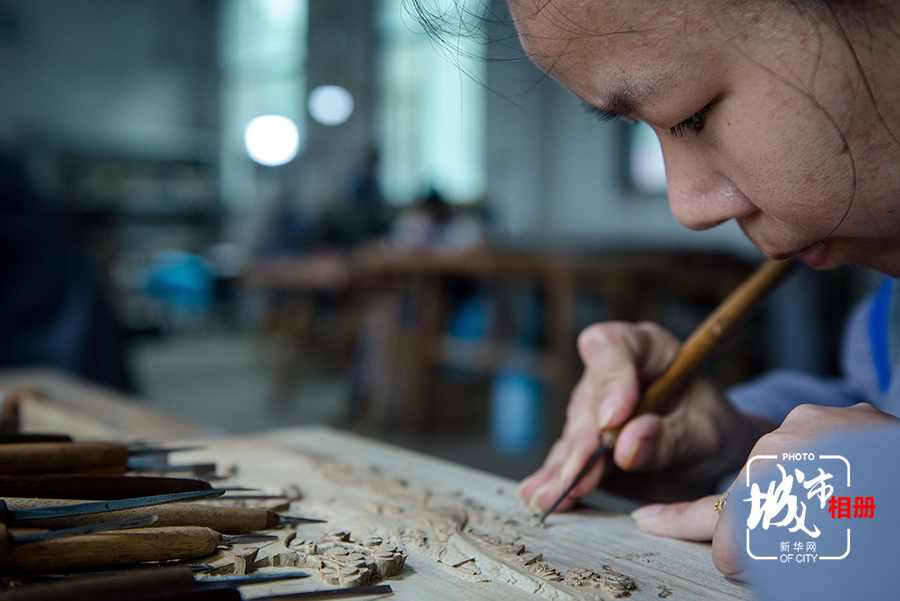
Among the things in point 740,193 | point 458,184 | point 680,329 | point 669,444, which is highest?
point 458,184

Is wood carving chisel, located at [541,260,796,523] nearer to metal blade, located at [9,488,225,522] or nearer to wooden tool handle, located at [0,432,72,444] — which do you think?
metal blade, located at [9,488,225,522]

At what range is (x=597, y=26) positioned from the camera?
1.52ft

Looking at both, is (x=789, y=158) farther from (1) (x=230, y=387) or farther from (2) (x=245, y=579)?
(1) (x=230, y=387)

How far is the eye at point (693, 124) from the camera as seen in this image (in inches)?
19.1

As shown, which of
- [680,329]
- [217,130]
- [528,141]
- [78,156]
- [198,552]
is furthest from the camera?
[217,130]

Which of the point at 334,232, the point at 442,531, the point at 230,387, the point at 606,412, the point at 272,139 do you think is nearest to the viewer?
the point at 442,531

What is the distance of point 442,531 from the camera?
0.60 meters

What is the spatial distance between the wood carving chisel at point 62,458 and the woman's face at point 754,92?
53 centimetres

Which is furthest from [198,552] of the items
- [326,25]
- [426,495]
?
[326,25]

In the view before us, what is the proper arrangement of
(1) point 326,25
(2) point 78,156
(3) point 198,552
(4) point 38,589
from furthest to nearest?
(2) point 78,156, (1) point 326,25, (3) point 198,552, (4) point 38,589

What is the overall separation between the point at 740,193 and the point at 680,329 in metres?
3.21

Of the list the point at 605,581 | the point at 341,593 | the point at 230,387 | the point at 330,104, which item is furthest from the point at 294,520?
the point at 330,104

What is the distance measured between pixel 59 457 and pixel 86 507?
0.46ft

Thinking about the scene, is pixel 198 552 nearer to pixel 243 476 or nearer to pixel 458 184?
pixel 243 476
